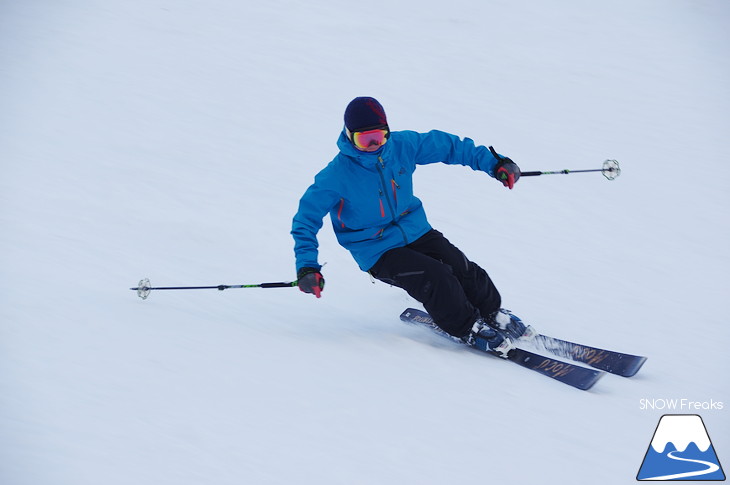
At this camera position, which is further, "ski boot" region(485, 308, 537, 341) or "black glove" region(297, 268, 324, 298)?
"ski boot" region(485, 308, 537, 341)

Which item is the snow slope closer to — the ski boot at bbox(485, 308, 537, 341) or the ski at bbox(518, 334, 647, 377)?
the ski at bbox(518, 334, 647, 377)

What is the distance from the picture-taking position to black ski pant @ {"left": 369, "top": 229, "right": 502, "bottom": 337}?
420 centimetres

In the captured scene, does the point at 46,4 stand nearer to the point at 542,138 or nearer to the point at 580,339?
the point at 542,138

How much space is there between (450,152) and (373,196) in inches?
28.8

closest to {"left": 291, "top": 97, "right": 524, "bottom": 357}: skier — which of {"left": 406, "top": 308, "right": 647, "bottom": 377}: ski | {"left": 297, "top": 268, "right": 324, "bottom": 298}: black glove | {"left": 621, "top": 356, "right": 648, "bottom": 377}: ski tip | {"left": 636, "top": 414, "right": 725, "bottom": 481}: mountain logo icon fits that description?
{"left": 297, "top": 268, "right": 324, "bottom": 298}: black glove

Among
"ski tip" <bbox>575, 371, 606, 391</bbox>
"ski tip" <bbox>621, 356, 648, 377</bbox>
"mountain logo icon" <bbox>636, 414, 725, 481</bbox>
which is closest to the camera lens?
"mountain logo icon" <bbox>636, 414, 725, 481</bbox>

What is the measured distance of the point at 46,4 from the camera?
1436 cm

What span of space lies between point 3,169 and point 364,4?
367 inches

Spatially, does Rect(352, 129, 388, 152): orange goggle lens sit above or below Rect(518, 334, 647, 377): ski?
above

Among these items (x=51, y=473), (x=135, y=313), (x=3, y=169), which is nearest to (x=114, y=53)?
(x=3, y=169)

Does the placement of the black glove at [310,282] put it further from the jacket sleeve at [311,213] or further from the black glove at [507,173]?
the black glove at [507,173]

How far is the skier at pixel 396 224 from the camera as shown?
13.7 feet

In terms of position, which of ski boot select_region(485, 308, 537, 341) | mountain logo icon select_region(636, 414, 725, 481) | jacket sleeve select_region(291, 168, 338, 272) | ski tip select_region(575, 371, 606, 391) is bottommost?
mountain logo icon select_region(636, 414, 725, 481)

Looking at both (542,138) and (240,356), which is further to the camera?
(542,138)
